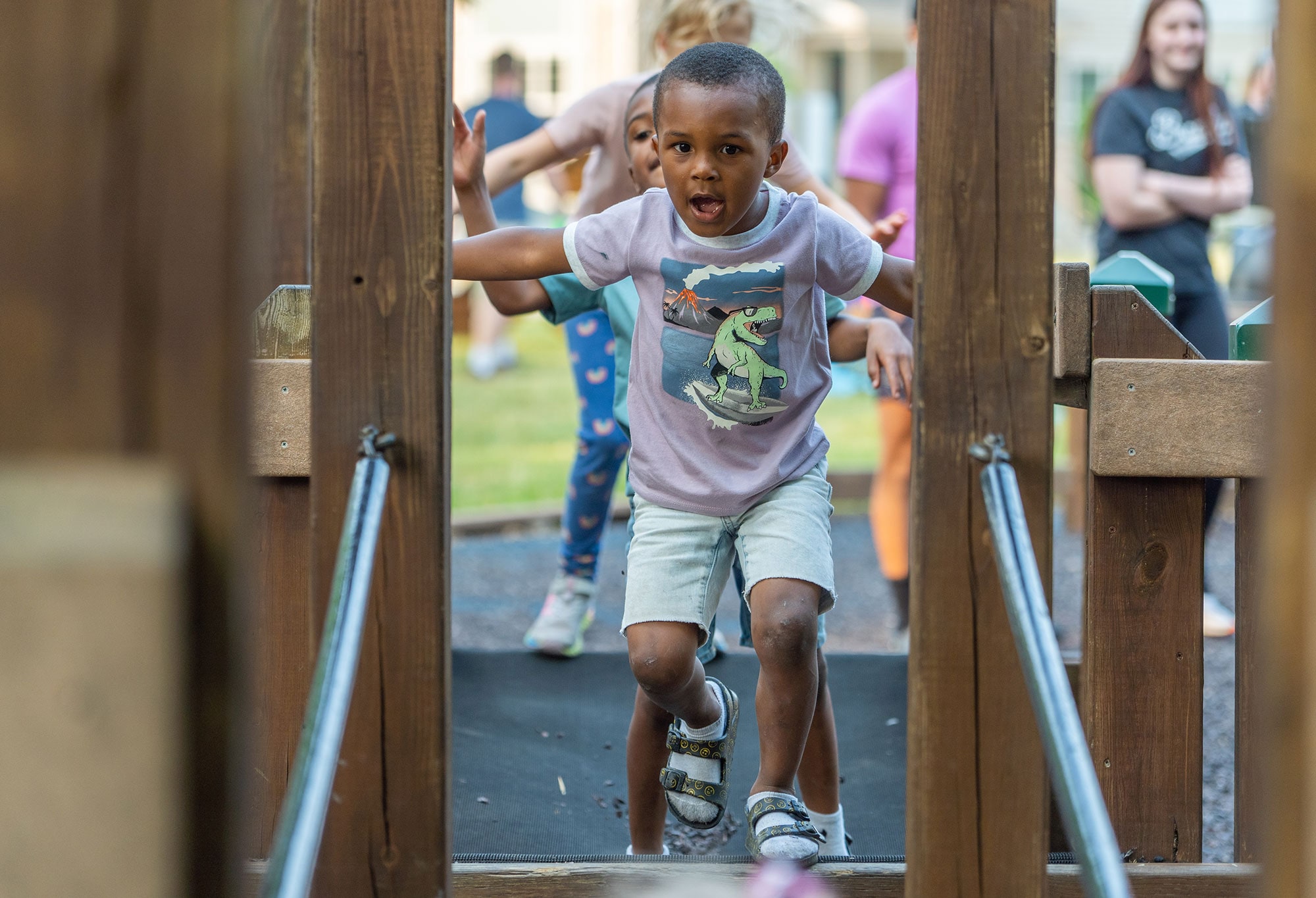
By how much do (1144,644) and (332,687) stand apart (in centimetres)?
165

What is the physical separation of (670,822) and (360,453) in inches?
72.1

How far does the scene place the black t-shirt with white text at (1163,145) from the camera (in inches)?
171

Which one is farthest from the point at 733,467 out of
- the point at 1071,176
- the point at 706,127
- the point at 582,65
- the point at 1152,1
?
the point at 582,65

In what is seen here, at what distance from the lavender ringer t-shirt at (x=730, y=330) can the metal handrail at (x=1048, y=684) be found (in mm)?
Answer: 628

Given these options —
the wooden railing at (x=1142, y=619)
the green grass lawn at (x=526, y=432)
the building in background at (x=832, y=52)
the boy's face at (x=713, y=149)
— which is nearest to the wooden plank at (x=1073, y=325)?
the wooden railing at (x=1142, y=619)

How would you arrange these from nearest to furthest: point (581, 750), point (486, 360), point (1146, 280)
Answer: point (1146, 280), point (581, 750), point (486, 360)

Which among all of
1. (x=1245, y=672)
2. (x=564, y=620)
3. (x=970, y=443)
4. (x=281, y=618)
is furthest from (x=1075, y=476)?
(x=970, y=443)

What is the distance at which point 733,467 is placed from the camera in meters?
2.19

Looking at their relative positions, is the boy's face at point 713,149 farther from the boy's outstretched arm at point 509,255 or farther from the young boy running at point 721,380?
the boy's outstretched arm at point 509,255

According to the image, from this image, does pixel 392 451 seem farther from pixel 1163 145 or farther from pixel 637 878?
pixel 1163 145

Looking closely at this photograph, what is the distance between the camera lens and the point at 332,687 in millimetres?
1281

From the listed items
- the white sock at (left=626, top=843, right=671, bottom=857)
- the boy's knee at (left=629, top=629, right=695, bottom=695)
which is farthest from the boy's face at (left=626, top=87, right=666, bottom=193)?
the white sock at (left=626, top=843, right=671, bottom=857)

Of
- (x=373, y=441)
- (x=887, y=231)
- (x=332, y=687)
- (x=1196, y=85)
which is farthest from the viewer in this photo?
(x=1196, y=85)

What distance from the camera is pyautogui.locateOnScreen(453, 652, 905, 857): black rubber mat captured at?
2736mm
